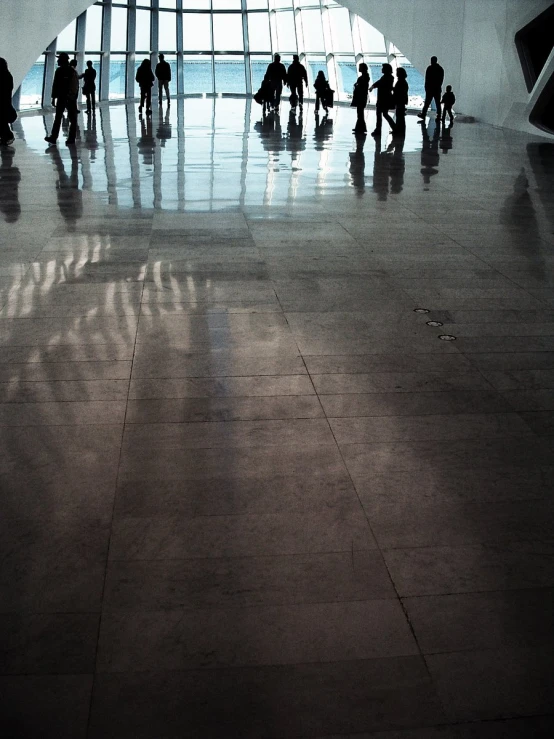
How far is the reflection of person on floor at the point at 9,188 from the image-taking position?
33.3ft

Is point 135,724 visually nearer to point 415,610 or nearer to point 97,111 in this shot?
point 415,610

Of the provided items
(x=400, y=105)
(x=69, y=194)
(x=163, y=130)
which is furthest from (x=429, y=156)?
(x=69, y=194)

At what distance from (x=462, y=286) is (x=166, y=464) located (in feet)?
13.2

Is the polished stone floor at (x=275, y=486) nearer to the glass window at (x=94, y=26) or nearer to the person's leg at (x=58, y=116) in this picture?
the person's leg at (x=58, y=116)

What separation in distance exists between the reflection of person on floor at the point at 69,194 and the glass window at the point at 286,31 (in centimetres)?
2942

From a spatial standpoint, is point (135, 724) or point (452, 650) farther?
point (452, 650)

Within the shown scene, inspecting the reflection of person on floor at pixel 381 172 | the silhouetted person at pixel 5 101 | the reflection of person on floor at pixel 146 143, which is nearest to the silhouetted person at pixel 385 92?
the reflection of person on floor at pixel 381 172

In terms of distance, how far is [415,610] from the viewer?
309 centimetres

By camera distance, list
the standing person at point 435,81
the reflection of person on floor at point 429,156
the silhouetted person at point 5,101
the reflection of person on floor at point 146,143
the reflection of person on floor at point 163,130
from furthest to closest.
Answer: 1. the standing person at point 435,81
2. the reflection of person on floor at point 163,130
3. the silhouetted person at point 5,101
4. the reflection of person on floor at point 146,143
5. the reflection of person on floor at point 429,156

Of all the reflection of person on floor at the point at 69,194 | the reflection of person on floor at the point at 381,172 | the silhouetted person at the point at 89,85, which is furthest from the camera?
the silhouetted person at the point at 89,85

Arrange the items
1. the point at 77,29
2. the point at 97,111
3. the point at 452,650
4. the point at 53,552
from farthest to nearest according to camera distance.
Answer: the point at 77,29
the point at 97,111
the point at 53,552
the point at 452,650

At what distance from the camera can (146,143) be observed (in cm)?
1761

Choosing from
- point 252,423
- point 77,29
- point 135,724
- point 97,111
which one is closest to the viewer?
point 135,724

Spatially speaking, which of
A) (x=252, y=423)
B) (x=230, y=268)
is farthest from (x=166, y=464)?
(x=230, y=268)
